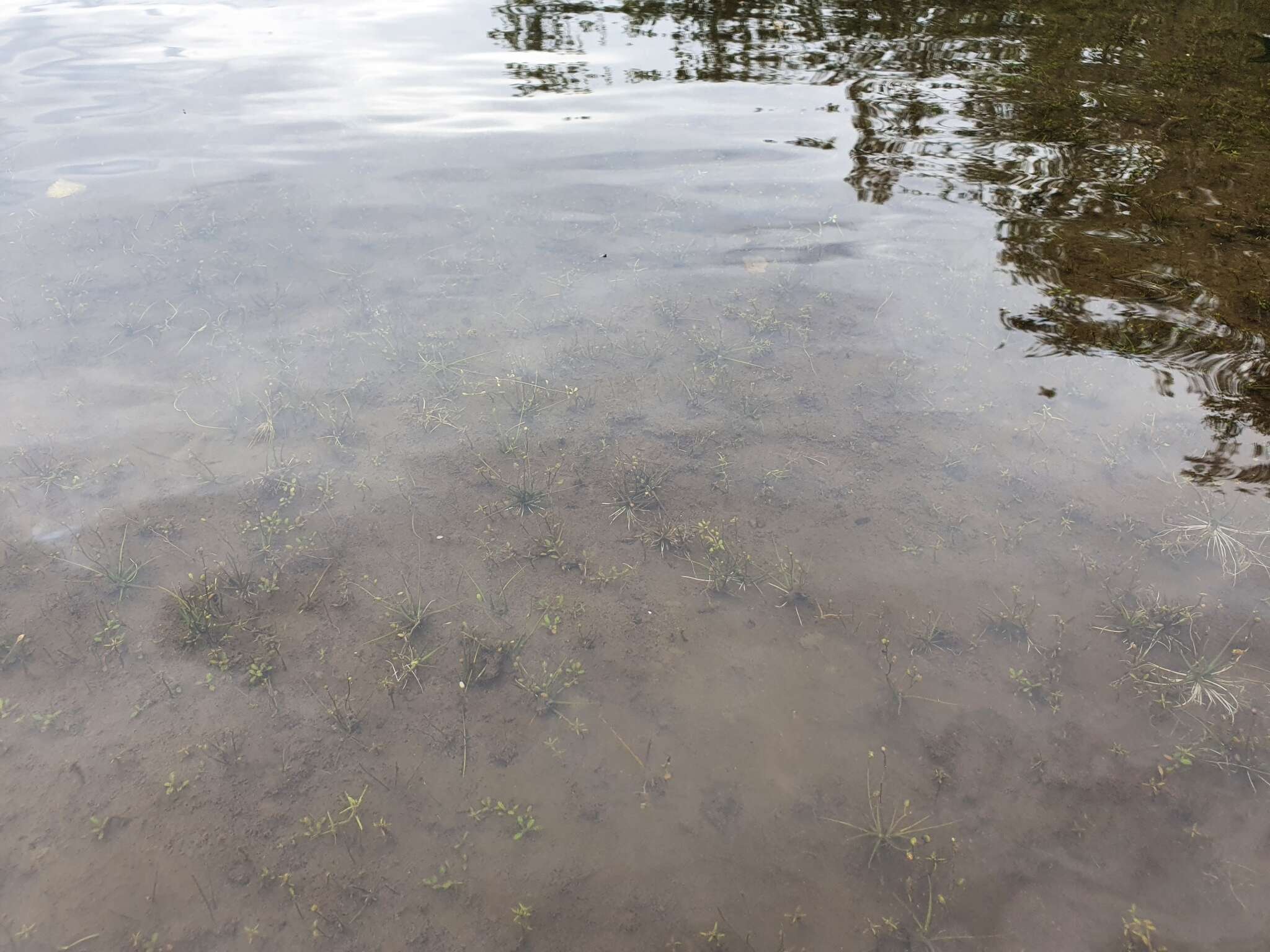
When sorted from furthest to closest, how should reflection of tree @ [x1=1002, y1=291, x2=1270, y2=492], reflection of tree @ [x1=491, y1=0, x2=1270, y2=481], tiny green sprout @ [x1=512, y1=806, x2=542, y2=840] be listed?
reflection of tree @ [x1=491, y1=0, x2=1270, y2=481] → reflection of tree @ [x1=1002, y1=291, x2=1270, y2=492] → tiny green sprout @ [x1=512, y1=806, x2=542, y2=840]

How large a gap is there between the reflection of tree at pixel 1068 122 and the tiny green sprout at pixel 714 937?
3982 millimetres

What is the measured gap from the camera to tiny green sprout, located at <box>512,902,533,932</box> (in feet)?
10.1

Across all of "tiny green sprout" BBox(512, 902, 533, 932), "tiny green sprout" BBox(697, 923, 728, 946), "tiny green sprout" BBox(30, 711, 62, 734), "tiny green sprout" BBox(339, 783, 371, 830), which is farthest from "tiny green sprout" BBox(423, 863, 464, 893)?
"tiny green sprout" BBox(30, 711, 62, 734)

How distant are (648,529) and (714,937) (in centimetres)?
221

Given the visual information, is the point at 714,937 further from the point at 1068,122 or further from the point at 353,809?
the point at 1068,122

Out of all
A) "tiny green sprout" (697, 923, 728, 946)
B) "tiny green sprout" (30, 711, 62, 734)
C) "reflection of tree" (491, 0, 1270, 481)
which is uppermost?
"reflection of tree" (491, 0, 1270, 481)

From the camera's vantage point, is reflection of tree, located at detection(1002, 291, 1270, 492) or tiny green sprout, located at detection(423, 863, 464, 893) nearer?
tiny green sprout, located at detection(423, 863, 464, 893)

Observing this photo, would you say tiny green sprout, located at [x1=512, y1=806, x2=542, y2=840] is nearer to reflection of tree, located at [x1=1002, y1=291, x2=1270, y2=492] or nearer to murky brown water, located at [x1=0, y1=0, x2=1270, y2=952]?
murky brown water, located at [x1=0, y1=0, x2=1270, y2=952]

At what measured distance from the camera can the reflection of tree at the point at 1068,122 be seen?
5.71 metres

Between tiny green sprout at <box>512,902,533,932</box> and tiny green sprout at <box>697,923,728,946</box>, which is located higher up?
tiny green sprout at <box>512,902,533,932</box>

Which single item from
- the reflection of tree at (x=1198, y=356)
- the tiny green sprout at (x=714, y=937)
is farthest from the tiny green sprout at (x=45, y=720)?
the reflection of tree at (x=1198, y=356)

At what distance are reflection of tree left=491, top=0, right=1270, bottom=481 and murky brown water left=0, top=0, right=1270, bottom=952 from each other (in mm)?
68

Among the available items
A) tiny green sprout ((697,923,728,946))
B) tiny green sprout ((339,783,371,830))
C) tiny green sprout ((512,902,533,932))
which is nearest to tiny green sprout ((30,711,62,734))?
tiny green sprout ((339,783,371,830))

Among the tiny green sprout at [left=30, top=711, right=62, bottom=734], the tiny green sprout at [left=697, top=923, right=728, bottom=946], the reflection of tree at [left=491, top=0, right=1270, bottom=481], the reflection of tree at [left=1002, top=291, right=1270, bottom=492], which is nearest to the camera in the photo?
the tiny green sprout at [left=697, top=923, right=728, bottom=946]
